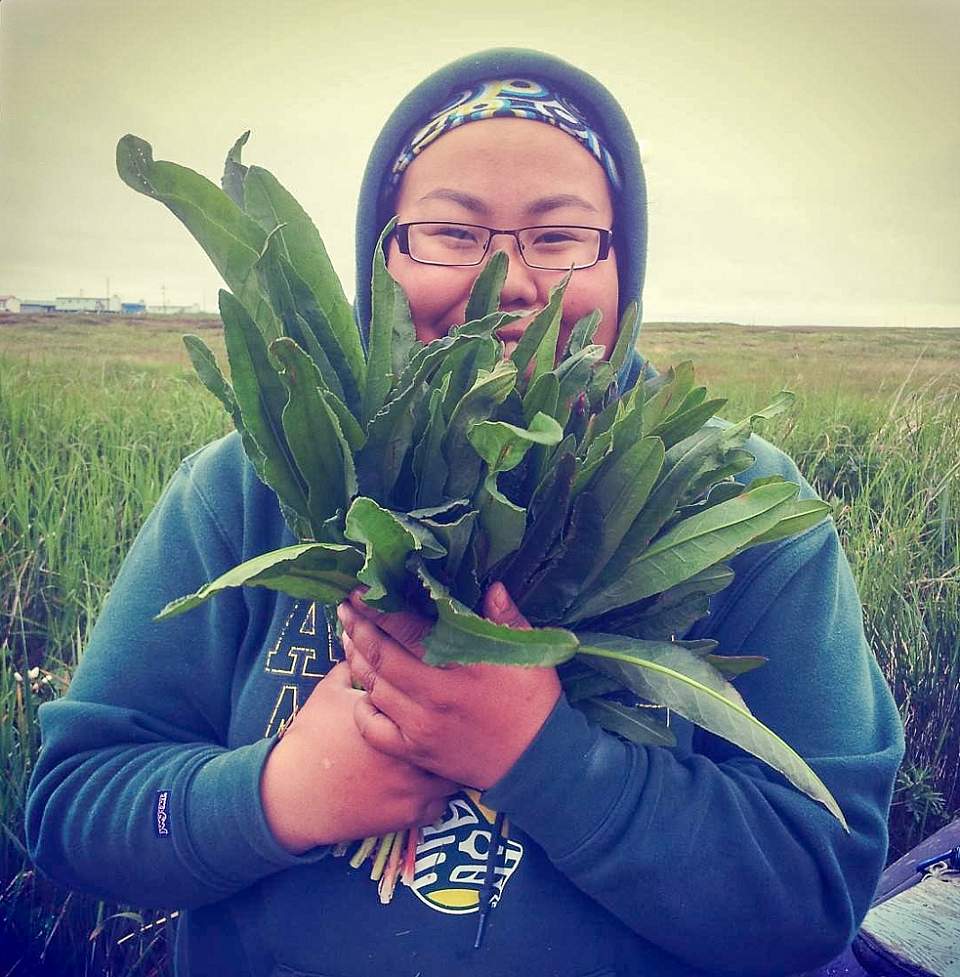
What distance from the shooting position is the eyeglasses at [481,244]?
0.65m

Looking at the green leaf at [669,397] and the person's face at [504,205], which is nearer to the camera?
the green leaf at [669,397]

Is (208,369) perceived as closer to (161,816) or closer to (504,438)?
(504,438)

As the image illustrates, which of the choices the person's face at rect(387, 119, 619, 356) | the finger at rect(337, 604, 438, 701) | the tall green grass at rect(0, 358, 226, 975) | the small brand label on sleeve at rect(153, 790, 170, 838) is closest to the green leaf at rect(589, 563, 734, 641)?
the finger at rect(337, 604, 438, 701)

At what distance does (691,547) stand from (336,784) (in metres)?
0.26

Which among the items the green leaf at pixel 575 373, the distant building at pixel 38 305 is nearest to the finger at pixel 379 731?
the green leaf at pixel 575 373

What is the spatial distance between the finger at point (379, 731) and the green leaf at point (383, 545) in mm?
100

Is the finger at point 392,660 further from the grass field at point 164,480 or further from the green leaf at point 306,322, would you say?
the grass field at point 164,480

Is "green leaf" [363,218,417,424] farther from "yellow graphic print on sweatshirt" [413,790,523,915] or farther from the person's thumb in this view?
"yellow graphic print on sweatshirt" [413,790,523,915]

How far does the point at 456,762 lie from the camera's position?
0.51 meters

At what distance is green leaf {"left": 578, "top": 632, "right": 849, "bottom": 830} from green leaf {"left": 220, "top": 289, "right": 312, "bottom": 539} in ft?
0.59

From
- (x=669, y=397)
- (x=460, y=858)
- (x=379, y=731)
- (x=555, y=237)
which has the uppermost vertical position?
(x=555, y=237)

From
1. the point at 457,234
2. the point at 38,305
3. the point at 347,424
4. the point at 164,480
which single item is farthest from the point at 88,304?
the point at 347,424

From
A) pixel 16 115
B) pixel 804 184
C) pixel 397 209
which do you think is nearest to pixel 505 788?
pixel 397 209

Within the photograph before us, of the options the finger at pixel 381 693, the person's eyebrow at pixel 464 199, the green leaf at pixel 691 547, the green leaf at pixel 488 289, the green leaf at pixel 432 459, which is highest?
the person's eyebrow at pixel 464 199
